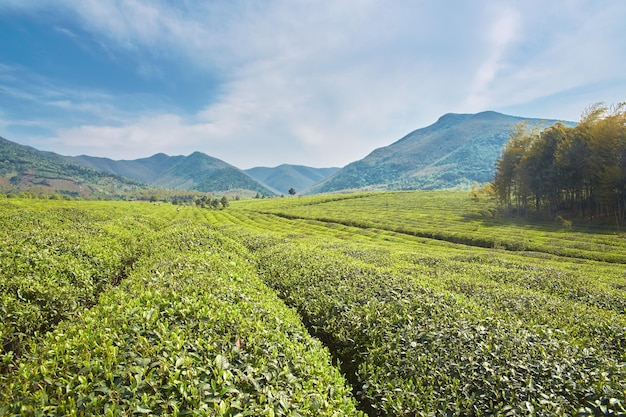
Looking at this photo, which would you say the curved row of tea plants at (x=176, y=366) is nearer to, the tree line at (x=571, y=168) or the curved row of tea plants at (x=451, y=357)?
the curved row of tea plants at (x=451, y=357)

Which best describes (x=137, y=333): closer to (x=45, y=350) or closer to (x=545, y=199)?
(x=45, y=350)

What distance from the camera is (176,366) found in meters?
5.13

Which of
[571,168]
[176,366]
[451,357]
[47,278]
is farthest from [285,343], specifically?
[571,168]

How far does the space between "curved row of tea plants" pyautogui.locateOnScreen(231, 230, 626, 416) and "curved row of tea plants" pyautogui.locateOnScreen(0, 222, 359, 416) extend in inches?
54.4

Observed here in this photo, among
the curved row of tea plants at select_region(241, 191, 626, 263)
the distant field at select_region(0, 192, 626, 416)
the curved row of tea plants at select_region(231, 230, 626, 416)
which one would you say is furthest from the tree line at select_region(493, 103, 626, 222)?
the curved row of tea plants at select_region(231, 230, 626, 416)

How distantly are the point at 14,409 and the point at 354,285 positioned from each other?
1048 cm

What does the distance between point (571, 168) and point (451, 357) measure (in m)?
73.9

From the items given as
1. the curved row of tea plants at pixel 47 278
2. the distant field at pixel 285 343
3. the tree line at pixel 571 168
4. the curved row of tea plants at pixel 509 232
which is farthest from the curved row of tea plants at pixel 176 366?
the tree line at pixel 571 168

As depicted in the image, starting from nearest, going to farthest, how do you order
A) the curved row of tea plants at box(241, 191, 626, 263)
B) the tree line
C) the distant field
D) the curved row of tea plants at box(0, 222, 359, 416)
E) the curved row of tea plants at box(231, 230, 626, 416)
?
1. the curved row of tea plants at box(0, 222, 359, 416)
2. the distant field
3. the curved row of tea plants at box(231, 230, 626, 416)
4. the curved row of tea plants at box(241, 191, 626, 263)
5. the tree line

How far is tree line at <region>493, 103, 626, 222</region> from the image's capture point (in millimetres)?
53812

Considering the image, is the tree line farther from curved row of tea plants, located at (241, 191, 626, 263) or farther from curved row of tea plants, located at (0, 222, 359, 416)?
curved row of tea plants, located at (0, 222, 359, 416)

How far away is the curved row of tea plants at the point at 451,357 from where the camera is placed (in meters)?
6.43

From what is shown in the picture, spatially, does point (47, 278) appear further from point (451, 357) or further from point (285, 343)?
point (451, 357)

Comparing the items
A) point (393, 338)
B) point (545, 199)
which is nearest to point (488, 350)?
point (393, 338)
